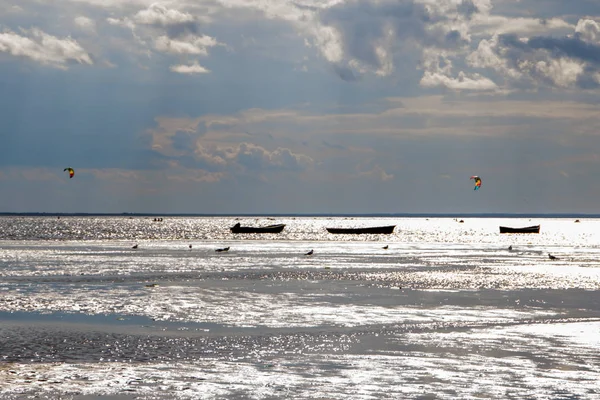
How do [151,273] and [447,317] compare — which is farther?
[151,273]

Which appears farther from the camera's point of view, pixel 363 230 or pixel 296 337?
pixel 363 230

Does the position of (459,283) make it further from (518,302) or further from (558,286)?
(518,302)

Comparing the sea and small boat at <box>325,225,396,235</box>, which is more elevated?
small boat at <box>325,225,396,235</box>

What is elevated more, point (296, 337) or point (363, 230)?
point (363, 230)

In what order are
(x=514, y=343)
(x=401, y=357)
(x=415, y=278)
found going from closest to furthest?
(x=401, y=357)
(x=514, y=343)
(x=415, y=278)

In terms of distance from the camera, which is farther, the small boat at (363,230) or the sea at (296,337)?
the small boat at (363,230)

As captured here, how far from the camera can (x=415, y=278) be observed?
52219 mm

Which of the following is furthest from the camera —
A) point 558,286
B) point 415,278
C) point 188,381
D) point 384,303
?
point 415,278

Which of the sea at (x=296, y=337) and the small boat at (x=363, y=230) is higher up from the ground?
the small boat at (x=363, y=230)

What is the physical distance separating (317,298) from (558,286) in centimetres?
1585

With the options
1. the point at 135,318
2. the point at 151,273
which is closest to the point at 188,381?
the point at 135,318

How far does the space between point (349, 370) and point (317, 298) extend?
708 inches

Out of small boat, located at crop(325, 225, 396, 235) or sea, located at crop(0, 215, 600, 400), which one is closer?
sea, located at crop(0, 215, 600, 400)

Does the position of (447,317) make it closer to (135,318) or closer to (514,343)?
(514,343)
